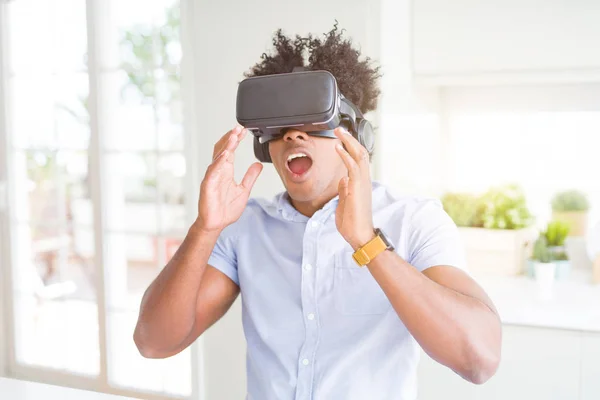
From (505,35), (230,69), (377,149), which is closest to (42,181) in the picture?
(230,69)

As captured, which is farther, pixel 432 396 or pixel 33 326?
pixel 33 326

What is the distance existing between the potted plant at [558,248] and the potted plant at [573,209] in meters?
0.15

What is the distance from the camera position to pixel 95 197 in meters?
3.33

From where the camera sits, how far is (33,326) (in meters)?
4.04

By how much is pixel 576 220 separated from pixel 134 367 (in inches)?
90.8

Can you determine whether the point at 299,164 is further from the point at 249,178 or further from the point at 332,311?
the point at 332,311

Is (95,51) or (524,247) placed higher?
(95,51)

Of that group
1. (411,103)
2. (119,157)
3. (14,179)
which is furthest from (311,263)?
(14,179)

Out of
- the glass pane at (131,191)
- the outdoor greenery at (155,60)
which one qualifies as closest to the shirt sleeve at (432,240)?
the outdoor greenery at (155,60)

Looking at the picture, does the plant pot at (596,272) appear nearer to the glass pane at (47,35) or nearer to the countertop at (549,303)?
the countertop at (549,303)

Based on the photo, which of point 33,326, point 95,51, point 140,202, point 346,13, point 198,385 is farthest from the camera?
point 140,202

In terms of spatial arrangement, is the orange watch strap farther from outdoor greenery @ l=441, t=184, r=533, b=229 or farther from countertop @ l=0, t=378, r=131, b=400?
outdoor greenery @ l=441, t=184, r=533, b=229

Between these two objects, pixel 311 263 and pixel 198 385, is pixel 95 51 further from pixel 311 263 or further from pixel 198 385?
pixel 311 263

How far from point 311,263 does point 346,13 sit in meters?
1.27
